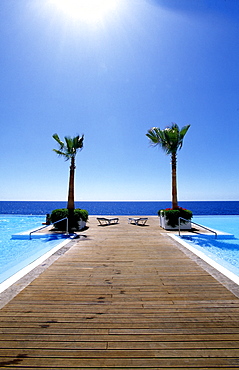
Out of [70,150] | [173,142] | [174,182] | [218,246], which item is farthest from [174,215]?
[70,150]

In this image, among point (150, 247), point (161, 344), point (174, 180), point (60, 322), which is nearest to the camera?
point (161, 344)

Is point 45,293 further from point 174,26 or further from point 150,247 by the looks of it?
point 174,26

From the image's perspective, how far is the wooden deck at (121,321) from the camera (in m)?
1.98

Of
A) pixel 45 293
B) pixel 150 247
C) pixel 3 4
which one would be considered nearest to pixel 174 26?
pixel 3 4

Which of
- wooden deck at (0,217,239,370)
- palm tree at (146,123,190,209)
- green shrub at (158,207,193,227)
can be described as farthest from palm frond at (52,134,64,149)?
wooden deck at (0,217,239,370)

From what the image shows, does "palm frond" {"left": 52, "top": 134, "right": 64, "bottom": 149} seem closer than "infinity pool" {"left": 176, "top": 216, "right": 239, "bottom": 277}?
No

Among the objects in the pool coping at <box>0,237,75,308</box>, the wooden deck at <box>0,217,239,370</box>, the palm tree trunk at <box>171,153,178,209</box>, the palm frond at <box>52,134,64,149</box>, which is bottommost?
the pool coping at <box>0,237,75,308</box>

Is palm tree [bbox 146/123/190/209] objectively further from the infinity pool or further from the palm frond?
the palm frond

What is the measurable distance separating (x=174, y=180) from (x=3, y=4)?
12505 mm

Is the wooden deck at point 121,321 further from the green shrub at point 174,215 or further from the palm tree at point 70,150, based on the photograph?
the palm tree at point 70,150

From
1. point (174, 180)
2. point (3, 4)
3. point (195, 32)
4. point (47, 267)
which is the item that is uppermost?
point (195, 32)

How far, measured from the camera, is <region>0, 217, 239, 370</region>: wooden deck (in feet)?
6.49

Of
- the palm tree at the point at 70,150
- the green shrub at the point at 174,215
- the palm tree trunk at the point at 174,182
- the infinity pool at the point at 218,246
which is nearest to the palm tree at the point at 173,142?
the palm tree trunk at the point at 174,182

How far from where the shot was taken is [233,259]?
7059 millimetres
